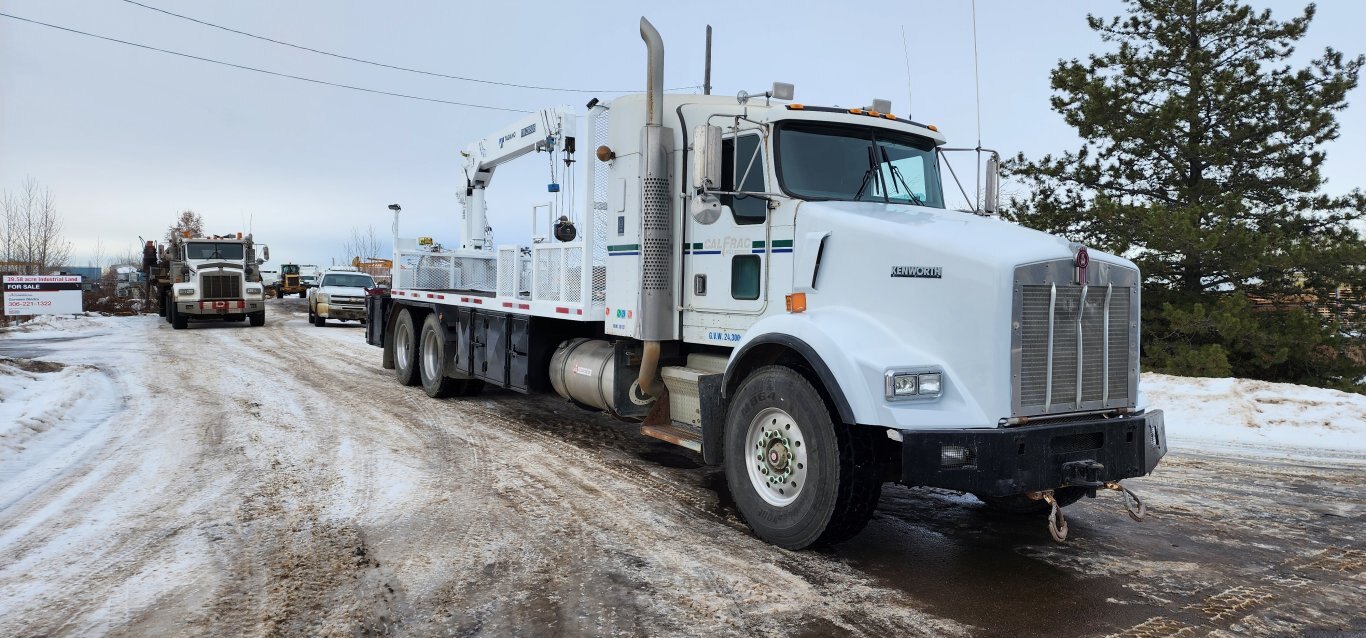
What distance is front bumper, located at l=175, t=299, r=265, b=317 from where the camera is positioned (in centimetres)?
2283

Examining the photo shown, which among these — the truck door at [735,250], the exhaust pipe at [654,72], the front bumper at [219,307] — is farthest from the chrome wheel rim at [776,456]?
the front bumper at [219,307]

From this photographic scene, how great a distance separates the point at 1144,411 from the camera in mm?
4988

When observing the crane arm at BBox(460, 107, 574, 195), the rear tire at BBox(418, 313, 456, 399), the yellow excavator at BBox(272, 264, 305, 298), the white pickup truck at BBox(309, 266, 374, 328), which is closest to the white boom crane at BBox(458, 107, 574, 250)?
the crane arm at BBox(460, 107, 574, 195)

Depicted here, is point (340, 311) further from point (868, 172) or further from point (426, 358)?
point (868, 172)

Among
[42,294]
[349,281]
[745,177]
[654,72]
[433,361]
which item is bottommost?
[433,361]

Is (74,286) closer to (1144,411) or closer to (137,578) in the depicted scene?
(137,578)

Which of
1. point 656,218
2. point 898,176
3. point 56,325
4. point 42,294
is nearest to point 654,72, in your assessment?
point 656,218

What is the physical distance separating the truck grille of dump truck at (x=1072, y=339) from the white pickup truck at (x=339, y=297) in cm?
2279

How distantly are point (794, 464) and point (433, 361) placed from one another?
298 inches

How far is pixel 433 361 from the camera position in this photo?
37.0 feet

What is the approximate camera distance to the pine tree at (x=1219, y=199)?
43.7 feet

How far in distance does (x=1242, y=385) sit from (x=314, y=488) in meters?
10.8

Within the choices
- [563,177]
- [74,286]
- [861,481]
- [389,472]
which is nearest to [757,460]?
[861,481]

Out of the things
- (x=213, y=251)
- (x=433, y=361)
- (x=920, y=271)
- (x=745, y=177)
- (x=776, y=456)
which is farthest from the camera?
(x=213, y=251)
